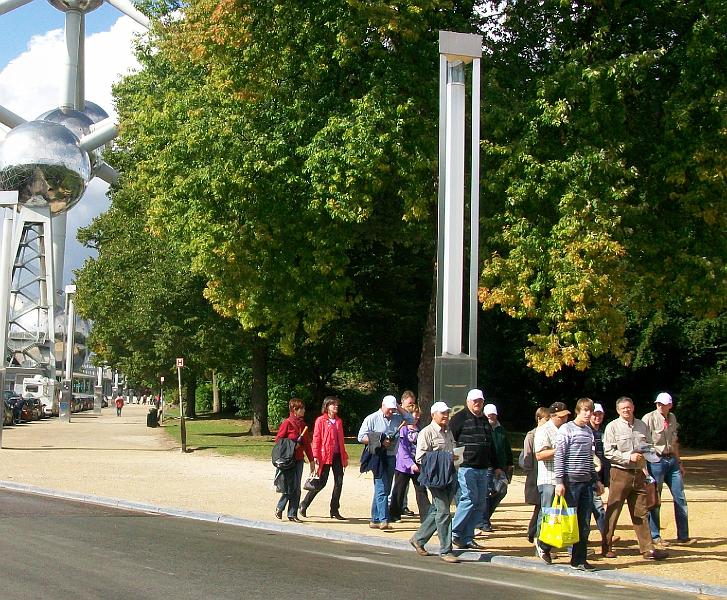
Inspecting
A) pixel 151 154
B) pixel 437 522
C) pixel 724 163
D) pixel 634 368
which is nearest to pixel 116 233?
pixel 151 154

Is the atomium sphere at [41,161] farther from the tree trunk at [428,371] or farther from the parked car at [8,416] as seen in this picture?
the tree trunk at [428,371]

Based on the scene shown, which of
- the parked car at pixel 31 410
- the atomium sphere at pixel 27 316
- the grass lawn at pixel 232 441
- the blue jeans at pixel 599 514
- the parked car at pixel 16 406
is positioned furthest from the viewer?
the atomium sphere at pixel 27 316

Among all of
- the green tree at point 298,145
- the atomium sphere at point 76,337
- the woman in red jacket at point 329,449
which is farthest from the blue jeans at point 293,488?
the atomium sphere at point 76,337

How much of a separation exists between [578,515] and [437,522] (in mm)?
1586

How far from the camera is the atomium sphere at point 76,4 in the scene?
250 feet

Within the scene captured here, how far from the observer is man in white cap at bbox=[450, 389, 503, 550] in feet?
38.7

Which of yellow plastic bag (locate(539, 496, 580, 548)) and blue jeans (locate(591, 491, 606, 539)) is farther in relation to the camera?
blue jeans (locate(591, 491, 606, 539))

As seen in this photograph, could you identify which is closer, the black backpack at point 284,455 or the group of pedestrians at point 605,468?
the group of pedestrians at point 605,468

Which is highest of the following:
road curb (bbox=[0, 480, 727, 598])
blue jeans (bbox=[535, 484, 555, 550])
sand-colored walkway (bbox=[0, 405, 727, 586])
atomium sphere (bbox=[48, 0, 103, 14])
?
atomium sphere (bbox=[48, 0, 103, 14])

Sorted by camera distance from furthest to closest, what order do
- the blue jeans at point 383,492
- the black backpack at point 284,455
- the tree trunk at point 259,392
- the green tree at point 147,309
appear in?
the green tree at point 147,309
the tree trunk at point 259,392
the black backpack at point 284,455
the blue jeans at point 383,492

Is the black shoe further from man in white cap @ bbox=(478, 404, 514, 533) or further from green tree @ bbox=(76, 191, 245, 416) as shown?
green tree @ bbox=(76, 191, 245, 416)

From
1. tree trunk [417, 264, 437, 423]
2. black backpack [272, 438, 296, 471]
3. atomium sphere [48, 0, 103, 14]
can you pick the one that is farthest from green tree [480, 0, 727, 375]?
atomium sphere [48, 0, 103, 14]

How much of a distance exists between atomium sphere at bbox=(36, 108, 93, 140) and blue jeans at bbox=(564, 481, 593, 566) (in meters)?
64.6

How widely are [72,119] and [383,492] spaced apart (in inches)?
2486
